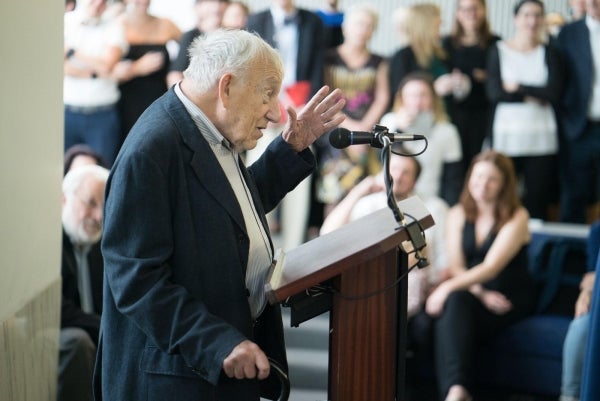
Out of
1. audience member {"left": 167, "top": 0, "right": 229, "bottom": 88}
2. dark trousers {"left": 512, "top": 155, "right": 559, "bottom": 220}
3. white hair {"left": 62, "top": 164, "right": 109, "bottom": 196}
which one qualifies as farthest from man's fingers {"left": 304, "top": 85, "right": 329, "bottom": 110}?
dark trousers {"left": 512, "top": 155, "right": 559, "bottom": 220}

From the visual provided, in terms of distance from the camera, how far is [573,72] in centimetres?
597

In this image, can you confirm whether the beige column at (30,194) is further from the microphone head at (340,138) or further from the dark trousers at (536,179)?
the dark trousers at (536,179)

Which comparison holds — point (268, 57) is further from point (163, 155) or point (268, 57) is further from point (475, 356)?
point (475, 356)

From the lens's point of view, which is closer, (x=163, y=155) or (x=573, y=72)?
(x=163, y=155)

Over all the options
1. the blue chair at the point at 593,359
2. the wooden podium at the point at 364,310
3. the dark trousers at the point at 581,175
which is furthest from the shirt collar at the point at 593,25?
the wooden podium at the point at 364,310

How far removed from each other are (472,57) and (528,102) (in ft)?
1.43

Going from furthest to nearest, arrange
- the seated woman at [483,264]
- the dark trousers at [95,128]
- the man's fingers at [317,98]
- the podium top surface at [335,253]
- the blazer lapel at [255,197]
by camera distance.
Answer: the dark trousers at [95,128], the seated woman at [483,264], the man's fingers at [317,98], the blazer lapel at [255,197], the podium top surface at [335,253]

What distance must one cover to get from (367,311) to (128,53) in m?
4.09

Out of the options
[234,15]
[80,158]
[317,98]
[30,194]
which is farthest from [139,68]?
[317,98]

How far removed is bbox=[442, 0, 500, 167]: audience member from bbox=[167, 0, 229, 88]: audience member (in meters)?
1.40

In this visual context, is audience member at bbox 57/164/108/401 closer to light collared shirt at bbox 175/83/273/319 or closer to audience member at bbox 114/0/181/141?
audience member at bbox 114/0/181/141

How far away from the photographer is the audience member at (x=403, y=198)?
4766 millimetres

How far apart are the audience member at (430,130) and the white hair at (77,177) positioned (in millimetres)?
1879

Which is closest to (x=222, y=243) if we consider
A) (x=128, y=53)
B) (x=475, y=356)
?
(x=475, y=356)
